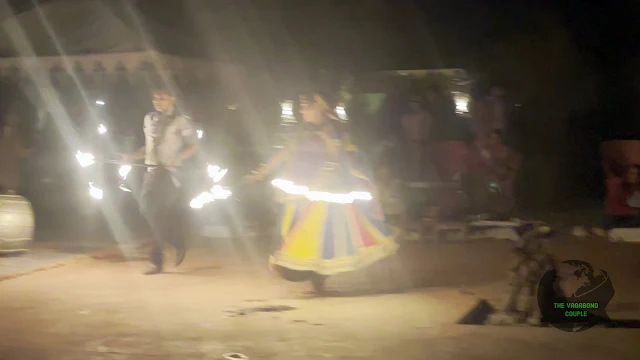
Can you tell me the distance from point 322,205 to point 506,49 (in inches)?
381

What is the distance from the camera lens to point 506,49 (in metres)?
15.9

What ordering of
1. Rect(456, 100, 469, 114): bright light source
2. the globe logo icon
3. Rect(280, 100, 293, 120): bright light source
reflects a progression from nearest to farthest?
the globe logo icon < Rect(280, 100, 293, 120): bright light source < Rect(456, 100, 469, 114): bright light source

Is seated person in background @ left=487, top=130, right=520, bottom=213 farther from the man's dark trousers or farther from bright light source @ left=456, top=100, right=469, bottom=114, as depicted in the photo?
the man's dark trousers

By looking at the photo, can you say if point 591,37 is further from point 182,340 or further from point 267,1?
point 182,340

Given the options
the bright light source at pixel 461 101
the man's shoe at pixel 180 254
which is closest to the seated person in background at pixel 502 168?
the bright light source at pixel 461 101

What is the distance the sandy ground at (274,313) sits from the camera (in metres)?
5.67

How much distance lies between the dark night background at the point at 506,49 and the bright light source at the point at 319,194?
7.71 metres

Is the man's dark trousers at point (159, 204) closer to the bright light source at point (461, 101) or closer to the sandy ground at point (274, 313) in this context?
the sandy ground at point (274, 313)

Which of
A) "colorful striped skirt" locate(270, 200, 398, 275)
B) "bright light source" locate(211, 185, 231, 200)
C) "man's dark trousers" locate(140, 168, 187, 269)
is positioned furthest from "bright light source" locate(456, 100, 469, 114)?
"colorful striped skirt" locate(270, 200, 398, 275)

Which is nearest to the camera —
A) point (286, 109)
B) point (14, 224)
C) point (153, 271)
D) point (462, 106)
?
point (153, 271)

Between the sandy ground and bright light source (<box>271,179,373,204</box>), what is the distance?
0.98m

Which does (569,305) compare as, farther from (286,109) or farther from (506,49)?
(286,109)

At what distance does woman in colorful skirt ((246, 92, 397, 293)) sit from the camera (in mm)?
7480

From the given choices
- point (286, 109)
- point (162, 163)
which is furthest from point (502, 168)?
point (162, 163)
